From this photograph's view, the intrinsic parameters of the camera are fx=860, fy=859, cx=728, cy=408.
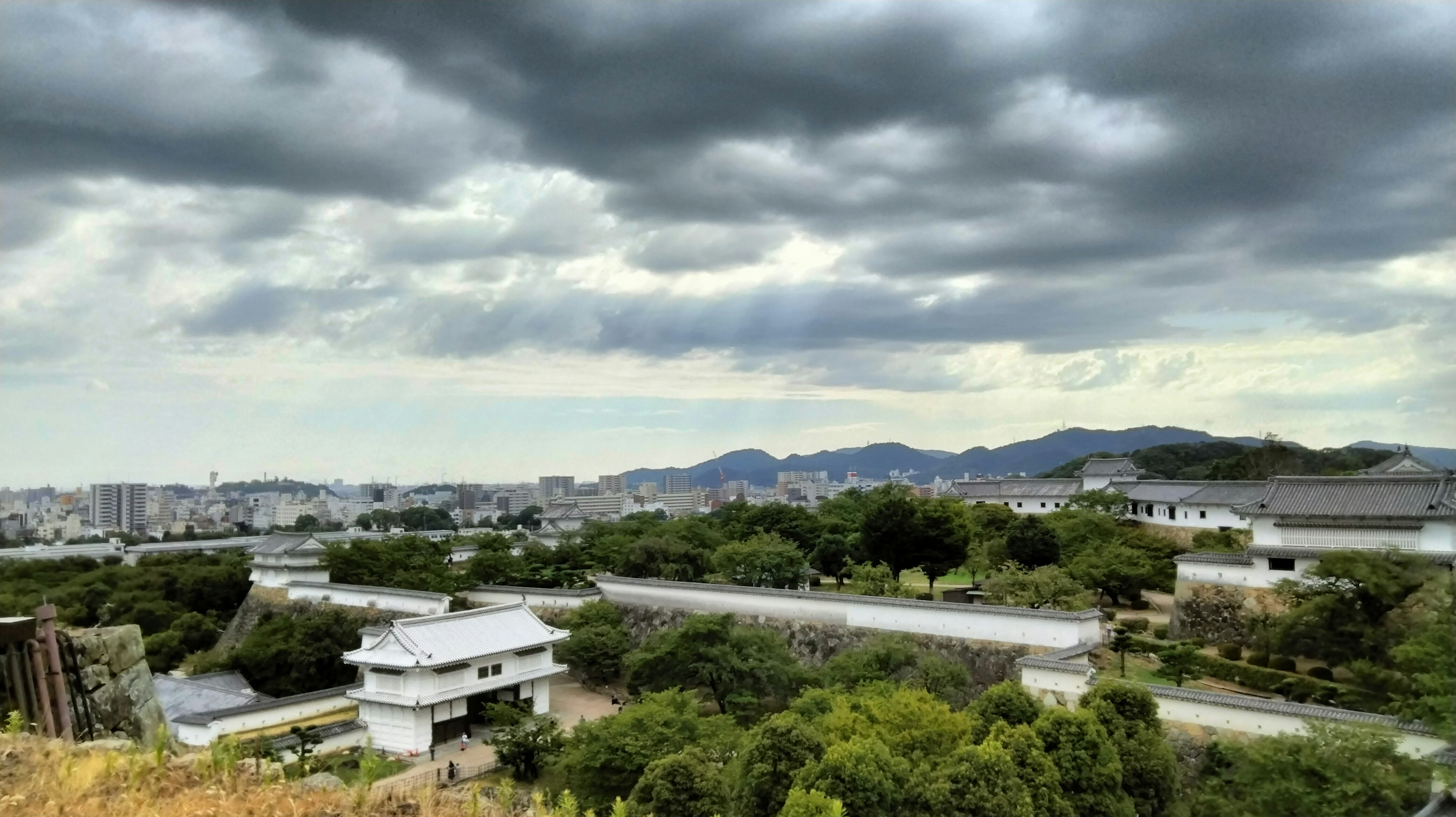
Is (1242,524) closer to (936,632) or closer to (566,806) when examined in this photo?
(936,632)

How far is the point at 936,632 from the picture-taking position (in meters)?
20.9

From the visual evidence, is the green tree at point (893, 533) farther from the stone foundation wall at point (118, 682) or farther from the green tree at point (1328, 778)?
the stone foundation wall at point (118, 682)

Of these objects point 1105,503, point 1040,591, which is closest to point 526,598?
point 1040,591

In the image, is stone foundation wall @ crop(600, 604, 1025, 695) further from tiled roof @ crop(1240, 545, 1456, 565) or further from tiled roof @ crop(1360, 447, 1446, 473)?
tiled roof @ crop(1360, 447, 1446, 473)

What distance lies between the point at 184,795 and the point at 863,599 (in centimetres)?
1888

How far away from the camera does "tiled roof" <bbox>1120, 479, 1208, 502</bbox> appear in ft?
112

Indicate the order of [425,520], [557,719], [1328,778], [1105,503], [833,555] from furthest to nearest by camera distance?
[425,520] < [1105,503] < [833,555] < [557,719] < [1328,778]

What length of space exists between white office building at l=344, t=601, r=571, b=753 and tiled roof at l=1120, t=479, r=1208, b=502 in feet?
82.5

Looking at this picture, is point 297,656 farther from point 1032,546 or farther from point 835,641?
point 1032,546

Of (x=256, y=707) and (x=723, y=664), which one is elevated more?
(x=723, y=664)

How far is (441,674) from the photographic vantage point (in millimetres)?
21344

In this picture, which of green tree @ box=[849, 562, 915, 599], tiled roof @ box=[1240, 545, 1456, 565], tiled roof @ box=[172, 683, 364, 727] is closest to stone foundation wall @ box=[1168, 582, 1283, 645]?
tiled roof @ box=[1240, 545, 1456, 565]

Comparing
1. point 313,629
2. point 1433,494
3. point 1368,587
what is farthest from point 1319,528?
point 313,629

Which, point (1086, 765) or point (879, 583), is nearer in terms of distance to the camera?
point (1086, 765)
